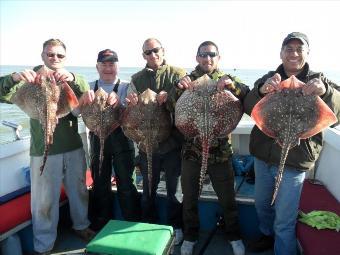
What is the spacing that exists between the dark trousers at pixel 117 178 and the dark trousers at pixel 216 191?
0.99m

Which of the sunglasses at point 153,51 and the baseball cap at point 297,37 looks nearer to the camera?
the baseball cap at point 297,37

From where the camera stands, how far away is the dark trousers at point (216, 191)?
→ 456cm

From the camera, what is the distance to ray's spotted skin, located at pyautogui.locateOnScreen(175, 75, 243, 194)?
155 inches

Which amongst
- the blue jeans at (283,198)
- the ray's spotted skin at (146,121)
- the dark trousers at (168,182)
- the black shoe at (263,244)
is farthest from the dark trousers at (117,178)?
the blue jeans at (283,198)

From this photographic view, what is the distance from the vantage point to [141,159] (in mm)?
5020

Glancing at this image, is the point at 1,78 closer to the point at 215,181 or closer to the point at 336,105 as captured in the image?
the point at 215,181

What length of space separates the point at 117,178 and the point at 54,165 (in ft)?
3.32

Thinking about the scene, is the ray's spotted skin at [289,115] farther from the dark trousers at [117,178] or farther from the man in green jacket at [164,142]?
the dark trousers at [117,178]

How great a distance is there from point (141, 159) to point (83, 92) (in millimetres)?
1316

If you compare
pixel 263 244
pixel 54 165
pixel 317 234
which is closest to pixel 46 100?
pixel 54 165

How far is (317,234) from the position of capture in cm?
400

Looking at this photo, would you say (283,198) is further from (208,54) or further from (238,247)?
(208,54)

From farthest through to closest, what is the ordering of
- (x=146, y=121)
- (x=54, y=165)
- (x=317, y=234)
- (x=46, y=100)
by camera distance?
1. (x=54, y=165)
2. (x=146, y=121)
3. (x=46, y=100)
4. (x=317, y=234)

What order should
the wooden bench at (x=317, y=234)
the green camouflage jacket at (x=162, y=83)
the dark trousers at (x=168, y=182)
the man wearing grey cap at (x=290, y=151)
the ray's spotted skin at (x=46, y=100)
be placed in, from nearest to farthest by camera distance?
the wooden bench at (x=317, y=234) → the man wearing grey cap at (x=290, y=151) → the ray's spotted skin at (x=46, y=100) → the green camouflage jacket at (x=162, y=83) → the dark trousers at (x=168, y=182)
